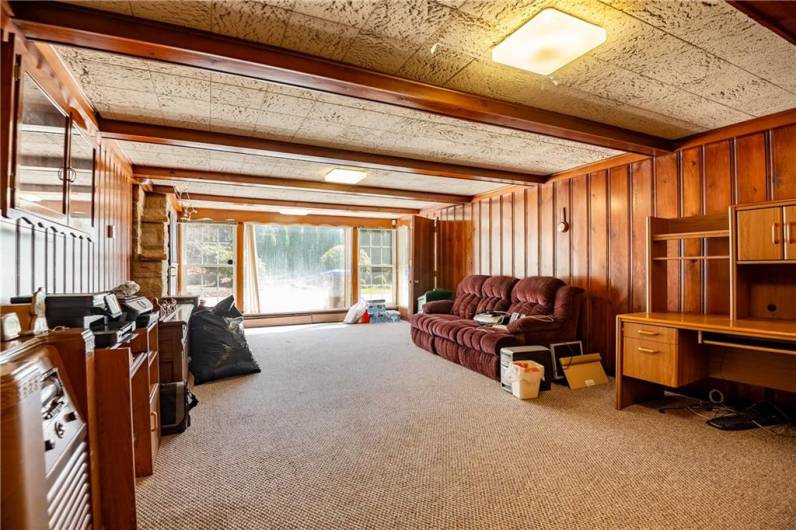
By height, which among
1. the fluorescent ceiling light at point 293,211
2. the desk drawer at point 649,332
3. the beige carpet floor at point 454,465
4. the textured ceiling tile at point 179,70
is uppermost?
the textured ceiling tile at point 179,70

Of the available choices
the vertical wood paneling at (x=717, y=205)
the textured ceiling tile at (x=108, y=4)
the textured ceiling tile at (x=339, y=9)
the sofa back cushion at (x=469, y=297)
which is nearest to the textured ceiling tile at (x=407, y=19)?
the textured ceiling tile at (x=339, y=9)

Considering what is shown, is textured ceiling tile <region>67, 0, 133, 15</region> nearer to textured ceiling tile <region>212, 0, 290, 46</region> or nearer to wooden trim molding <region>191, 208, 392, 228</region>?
textured ceiling tile <region>212, 0, 290, 46</region>

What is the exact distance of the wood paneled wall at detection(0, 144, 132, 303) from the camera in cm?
173

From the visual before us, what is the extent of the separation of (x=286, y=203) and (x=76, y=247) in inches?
164

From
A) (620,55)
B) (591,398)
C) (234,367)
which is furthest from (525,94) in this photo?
(234,367)

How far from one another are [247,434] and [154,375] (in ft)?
2.45

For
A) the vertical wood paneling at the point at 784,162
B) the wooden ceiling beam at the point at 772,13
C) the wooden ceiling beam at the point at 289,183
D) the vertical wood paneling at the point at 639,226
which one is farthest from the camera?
the wooden ceiling beam at the point at 289,183

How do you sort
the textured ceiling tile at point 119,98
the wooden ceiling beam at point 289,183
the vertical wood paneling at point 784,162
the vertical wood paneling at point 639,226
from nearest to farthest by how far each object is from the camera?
the textured ceiling tile at point 119,98, the vertical wood paneling at point 784,162, the vertical wood paneling at point 639,226, the wooden ceiling beam at point 289,183

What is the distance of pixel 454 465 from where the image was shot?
7.23 feet

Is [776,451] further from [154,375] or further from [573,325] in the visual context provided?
[154,375]

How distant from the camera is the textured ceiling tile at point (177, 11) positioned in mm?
1638

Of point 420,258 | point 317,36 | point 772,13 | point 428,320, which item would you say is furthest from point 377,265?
point 772,13

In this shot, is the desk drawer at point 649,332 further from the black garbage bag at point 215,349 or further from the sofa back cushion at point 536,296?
the black garbage bag at point 215,349

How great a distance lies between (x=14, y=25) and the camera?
162 centimetres
